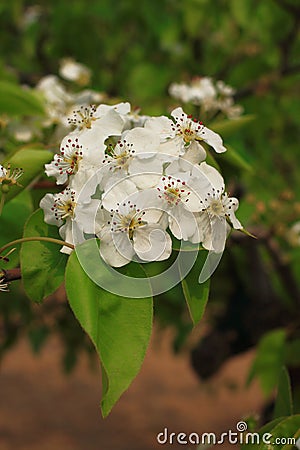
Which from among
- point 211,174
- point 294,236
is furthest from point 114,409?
point 211,174

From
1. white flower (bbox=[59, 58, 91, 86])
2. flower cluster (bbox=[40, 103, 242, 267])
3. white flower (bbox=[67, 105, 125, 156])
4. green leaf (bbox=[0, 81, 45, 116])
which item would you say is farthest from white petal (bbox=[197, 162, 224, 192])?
white flower (bbox=[59, 58, 91, 86])

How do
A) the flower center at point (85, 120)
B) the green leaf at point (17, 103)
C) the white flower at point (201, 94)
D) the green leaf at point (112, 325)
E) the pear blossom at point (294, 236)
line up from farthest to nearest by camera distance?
1. the pear blossom at point (294, 236)
2. the white flower at point (201, 94)
3. the green leaf at point (17, 103)
4. the flower center at point (85, 120)
5. the green leaf at point (112, 325)

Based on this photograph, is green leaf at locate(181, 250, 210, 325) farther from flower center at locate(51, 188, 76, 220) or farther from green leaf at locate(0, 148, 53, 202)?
green leaf at locate(0, 148, 53, 202)

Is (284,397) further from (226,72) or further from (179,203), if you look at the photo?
(226,72)

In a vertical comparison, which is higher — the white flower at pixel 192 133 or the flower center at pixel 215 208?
the white flower at pixel 192 133

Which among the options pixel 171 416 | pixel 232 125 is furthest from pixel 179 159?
pixel 171 416

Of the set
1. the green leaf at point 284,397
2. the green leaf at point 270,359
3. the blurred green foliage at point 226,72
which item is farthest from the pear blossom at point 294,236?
the green leaf at point 284,397

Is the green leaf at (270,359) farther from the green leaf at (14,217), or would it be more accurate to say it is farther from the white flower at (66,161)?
the white flower at (66,161)

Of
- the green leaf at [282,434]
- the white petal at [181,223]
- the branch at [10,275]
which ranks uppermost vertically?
the white petal at [181,223]

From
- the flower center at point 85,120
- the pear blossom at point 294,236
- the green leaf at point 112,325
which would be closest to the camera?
the green leaf at point 112,325
